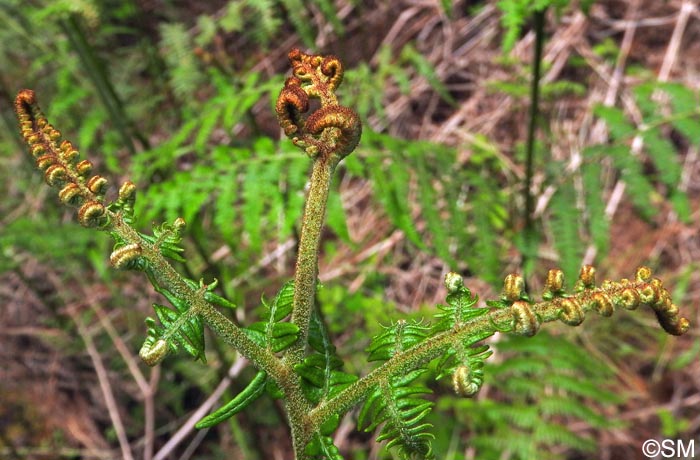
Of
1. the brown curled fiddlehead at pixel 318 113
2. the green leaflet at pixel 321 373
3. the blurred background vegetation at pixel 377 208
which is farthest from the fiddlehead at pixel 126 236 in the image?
the blurred background vegetation at pixel 377 208

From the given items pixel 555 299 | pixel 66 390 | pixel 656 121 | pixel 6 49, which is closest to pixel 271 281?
pixel 66 390

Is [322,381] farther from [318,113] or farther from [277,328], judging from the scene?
[318,113]

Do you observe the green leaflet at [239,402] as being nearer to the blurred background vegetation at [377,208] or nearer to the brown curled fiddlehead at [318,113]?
the brown curled fiddlehead at [318,113]

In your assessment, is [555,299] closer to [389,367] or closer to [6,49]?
[389,367]

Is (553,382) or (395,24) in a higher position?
(395,24)

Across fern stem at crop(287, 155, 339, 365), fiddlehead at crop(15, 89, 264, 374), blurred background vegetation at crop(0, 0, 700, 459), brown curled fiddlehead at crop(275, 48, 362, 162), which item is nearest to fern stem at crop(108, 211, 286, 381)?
fiddlehead at crop(15, 89, 264, 374)
